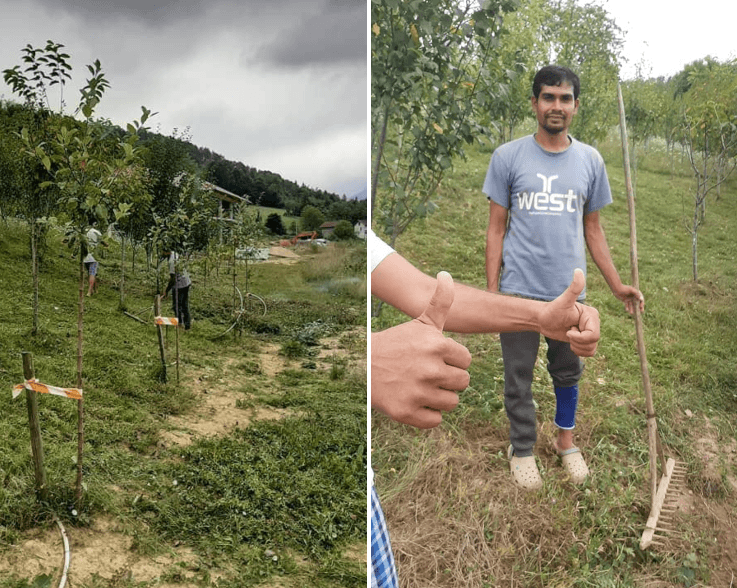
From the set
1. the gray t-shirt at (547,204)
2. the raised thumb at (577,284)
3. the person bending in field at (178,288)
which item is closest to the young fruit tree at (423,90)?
the gray t-shirt at (547,204)

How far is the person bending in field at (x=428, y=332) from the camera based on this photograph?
2.50 feet

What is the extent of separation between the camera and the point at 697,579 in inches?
39.0

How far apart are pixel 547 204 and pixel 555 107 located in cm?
17

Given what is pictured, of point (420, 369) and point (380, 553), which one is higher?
point (420, 369)

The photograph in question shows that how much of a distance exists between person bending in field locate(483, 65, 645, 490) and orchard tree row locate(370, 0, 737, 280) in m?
0.03

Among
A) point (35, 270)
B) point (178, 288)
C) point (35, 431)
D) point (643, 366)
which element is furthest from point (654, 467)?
point (178, 288)

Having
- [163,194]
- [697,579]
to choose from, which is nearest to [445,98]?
[697,579]

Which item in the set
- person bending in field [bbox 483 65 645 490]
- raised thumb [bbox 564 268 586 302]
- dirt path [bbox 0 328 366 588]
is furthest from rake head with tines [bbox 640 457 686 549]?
dirt path [bbox 0 328 366 588]

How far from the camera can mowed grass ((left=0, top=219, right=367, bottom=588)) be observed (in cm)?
276

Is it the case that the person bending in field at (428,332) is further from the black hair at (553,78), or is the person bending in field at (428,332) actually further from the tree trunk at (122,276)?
the tree trunk at (122,276)

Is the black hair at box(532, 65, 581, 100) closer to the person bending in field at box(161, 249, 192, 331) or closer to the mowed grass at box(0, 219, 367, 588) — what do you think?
the mowed grass at box(0, 219, 367, 588)

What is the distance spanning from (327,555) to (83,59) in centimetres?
323

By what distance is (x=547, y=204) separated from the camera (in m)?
1.00

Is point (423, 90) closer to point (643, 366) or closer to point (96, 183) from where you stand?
point (643, 366)
